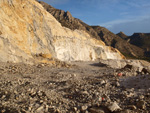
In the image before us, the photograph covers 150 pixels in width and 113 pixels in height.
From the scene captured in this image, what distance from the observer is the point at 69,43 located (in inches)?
1352

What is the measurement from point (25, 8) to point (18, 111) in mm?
18616

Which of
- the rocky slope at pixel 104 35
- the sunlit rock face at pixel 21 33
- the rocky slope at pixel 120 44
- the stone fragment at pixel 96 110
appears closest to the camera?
the stone fragment at pixel 96 110

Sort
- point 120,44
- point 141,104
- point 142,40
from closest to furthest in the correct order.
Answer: point 141,104 → point 120,44 → point 142,40

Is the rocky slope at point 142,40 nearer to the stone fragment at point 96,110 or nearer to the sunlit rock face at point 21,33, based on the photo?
the sunlit rock face at point 21,33

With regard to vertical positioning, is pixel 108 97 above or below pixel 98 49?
below

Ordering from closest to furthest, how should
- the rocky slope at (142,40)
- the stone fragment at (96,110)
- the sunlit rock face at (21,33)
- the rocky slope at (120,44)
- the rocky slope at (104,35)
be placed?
the stone fragment at (96,110) → the sunlit rock face at (21,33) → the rocky slope at (104,35) → the rocky slope at (120,44) → the rocky slope at (142,40)

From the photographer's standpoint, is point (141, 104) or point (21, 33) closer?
point (141, 104)

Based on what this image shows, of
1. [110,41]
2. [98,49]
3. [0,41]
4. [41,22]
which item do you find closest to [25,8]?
[41,22]

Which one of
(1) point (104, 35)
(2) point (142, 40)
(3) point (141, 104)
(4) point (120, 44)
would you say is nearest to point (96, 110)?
(3) point (141, 104)

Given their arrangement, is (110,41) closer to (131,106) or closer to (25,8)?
(25,8)

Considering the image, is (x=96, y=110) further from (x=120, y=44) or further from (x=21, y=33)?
(x=120, y=44)

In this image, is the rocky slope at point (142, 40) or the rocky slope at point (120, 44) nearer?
the rocky slope at point (120, 44)

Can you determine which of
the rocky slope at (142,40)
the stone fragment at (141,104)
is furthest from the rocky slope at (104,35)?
the stone fragment at (141,104)

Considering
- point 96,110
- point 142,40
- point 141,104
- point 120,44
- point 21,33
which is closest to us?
point 96,110
